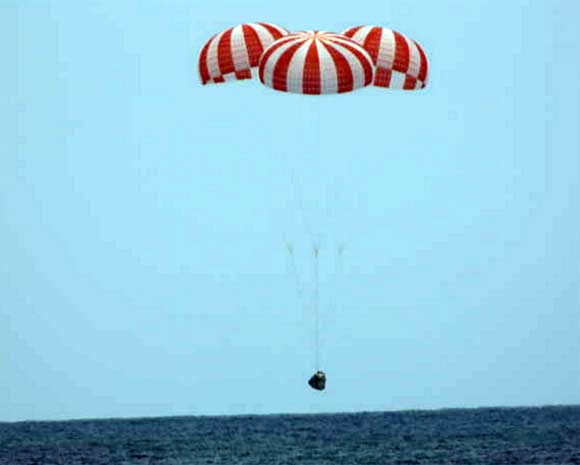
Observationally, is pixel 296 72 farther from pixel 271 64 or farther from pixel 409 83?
pixel 409 83

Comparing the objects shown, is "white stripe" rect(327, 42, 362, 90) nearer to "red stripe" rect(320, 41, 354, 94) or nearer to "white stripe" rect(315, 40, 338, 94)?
"red stripe" rect(320, 41, 354, 94)

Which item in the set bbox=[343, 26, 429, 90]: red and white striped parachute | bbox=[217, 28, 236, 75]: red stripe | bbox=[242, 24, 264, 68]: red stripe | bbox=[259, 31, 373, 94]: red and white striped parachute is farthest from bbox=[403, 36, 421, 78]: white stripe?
bbox=[217, 28, 236, 75]: red stripe

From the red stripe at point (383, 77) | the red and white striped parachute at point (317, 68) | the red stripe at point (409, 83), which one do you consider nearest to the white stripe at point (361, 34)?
the red stripe at point (383, 77)

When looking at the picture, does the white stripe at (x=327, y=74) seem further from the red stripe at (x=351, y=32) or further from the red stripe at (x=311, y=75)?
the red stripe at (x=351, y=32)

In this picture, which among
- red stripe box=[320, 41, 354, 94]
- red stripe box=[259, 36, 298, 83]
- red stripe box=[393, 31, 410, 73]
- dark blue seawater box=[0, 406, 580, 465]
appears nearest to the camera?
red stripe box=[320, 41, 354, 94]

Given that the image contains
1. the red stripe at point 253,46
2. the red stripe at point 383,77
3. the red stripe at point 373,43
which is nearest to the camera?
the red stripe at point 373,43

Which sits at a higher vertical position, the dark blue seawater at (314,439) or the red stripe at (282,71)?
the red stripe at (282,71)

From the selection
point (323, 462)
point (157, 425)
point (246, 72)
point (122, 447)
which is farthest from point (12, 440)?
point (246, 72)
